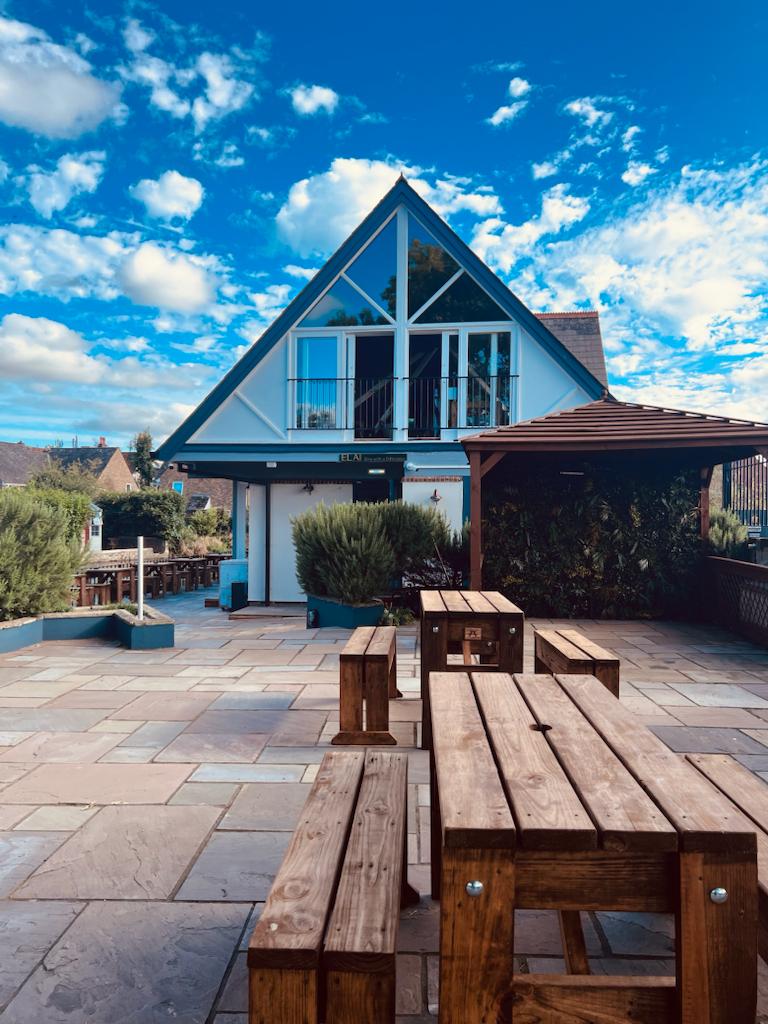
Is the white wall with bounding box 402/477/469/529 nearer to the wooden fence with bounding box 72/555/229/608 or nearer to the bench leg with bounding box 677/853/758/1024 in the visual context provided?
the wooden fence with bounding box 72/555/229/608

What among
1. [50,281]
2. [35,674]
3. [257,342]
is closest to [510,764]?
[35,674]

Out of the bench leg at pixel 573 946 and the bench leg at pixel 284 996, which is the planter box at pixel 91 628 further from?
the bench leg at pixel 284 996

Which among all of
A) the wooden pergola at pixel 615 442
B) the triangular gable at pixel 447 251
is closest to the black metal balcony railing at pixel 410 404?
the triangular gable at pixel 447 251

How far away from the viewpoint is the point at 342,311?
1202 cm

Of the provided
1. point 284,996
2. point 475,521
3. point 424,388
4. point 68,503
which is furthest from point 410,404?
point 284,996

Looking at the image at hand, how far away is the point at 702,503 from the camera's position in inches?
326

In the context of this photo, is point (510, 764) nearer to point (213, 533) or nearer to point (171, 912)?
point (171, 912)

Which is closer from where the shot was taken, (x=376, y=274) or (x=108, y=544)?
(x=376, y=274)

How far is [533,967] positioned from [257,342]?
37.8 feet

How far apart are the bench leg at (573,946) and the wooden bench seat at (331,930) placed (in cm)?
56

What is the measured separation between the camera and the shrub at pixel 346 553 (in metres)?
7.82

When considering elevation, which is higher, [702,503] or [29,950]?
[702,503]

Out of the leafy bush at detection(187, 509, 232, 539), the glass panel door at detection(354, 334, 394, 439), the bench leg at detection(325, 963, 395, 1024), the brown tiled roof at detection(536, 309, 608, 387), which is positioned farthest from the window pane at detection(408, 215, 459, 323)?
the leafy bush at detection(187, 509, 232, 539)

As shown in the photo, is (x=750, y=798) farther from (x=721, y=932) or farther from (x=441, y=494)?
(x=441, y=494)
